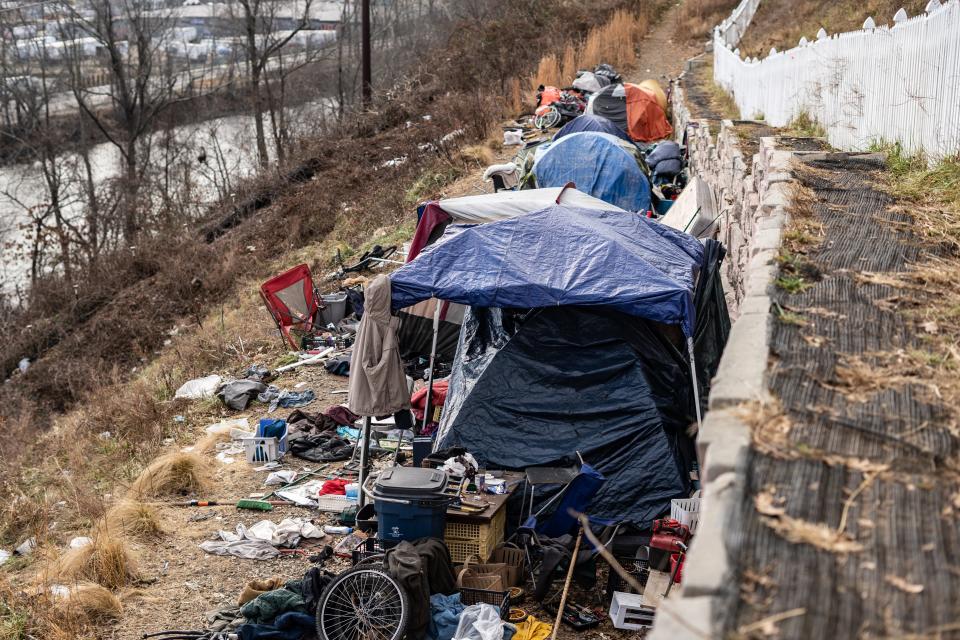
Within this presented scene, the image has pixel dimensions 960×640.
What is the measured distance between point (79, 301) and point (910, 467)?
19.5m

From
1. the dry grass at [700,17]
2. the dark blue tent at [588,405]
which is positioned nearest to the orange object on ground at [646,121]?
the dry grass at [700,17]

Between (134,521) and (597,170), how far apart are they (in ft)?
29.1

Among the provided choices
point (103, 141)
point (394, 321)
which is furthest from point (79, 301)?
point (103, 141)

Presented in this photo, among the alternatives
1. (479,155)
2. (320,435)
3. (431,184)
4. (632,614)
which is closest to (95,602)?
(320,435)

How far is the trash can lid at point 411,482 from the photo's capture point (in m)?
6.05

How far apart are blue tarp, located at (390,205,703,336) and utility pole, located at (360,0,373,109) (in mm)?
19960

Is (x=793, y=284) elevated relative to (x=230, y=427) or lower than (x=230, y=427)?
elevated

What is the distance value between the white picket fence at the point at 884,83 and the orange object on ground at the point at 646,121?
9018mm

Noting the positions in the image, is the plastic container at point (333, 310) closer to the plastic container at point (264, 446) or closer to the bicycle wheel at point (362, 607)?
the plastic container at point (264, 446)

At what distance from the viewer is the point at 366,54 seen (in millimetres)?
27094

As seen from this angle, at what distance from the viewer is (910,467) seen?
289cm

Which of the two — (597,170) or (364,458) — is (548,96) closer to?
(597,170)

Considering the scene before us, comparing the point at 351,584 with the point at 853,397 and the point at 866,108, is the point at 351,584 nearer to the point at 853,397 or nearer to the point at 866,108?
the point at 853,397

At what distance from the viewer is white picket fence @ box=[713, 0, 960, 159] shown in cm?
604
